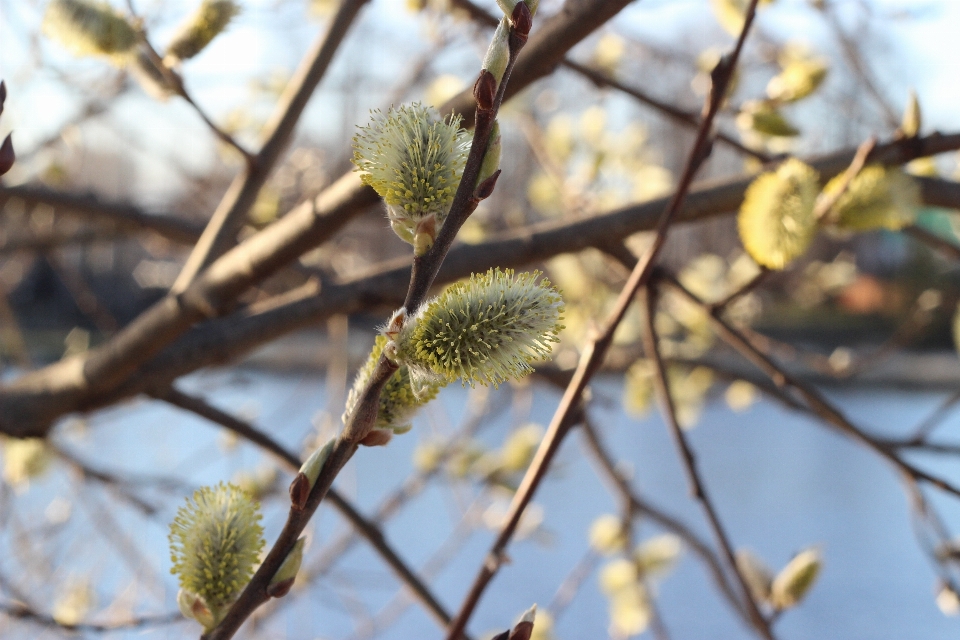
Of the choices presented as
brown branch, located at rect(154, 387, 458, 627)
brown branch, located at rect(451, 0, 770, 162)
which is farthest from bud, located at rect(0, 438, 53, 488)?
brown branch, located at rect(451, 0, 770, 162)

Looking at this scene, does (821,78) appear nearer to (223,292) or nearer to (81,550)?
(223,292)

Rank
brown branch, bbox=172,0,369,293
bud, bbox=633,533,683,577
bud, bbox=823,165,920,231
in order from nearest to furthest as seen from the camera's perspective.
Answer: bud, bbox=823,165,920,231
brown branch, bbox=172,0,369,293
bud, bbox=633,533,683,577

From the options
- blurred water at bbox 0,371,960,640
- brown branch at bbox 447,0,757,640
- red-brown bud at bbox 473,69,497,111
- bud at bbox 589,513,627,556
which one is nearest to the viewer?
red-brown bud at bbox 473,69,497,111

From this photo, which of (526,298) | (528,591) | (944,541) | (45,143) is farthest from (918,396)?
(526,298)

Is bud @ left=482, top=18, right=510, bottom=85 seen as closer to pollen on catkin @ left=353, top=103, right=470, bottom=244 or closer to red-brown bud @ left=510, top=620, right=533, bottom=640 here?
pollen on catkin @ left=353, top=103, right=470, bottom=244

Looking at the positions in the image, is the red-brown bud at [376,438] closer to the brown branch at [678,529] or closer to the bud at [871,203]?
the bud at [871,203]
